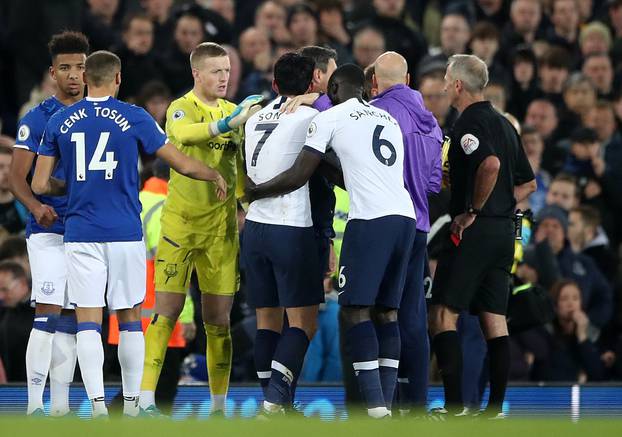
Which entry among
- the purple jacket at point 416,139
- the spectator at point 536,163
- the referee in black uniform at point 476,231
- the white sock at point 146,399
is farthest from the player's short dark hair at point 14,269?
the spectator at point 536,163

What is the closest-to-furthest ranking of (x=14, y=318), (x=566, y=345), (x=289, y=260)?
(x=289, y=260) < (x=14, y=318) < (x=566, y=345)

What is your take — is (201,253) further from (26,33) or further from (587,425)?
(26,33)

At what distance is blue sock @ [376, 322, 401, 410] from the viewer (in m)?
9.93

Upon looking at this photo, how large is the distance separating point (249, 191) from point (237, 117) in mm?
518

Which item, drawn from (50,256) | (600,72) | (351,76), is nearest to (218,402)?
(50,256)

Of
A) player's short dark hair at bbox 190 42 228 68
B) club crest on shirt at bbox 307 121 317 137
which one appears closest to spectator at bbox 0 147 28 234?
player's short dark hair at bbox 190 42 228 68

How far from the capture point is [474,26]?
17.4 meters

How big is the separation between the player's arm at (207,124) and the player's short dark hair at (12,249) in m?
3.68

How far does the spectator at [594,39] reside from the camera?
17.5 m

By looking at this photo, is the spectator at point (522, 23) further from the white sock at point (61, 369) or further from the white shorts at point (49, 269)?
the white sock at point (61, 369)

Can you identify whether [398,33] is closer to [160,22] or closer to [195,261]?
[160,22]

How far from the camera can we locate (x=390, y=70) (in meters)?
10.4

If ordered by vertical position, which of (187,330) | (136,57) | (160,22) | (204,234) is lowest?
(187,330)

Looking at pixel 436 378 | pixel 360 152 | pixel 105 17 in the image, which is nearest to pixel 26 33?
pixel 105 17
